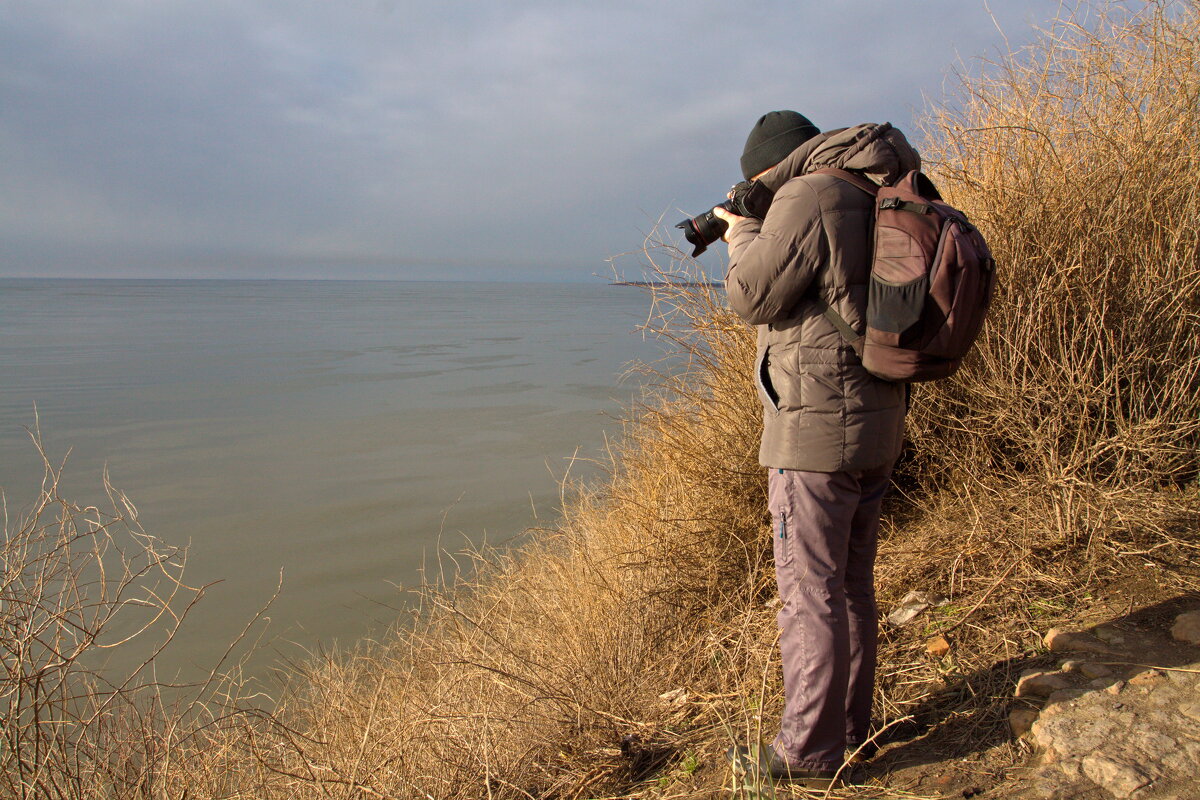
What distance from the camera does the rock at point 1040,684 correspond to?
2457mm

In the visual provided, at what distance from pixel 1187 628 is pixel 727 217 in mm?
2173

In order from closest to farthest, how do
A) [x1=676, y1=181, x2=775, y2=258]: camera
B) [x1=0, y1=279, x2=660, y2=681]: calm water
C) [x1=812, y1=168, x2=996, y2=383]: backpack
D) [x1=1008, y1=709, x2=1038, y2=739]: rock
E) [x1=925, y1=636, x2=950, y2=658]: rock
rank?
[x1=812, y1=168, x2=996, y2=383]: backpack, [x1=676, y1=181, x2=775, y2=258]: camera, [x1=1008, y1=709, x2=1038, y2=739]: rock, [x1=925, y1=636, x2=950, y2=658]: rock, [x1=0, y1=279, x2=660, y2=681]: calm water

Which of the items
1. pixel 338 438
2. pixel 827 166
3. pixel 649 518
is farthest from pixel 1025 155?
pixel 338 438

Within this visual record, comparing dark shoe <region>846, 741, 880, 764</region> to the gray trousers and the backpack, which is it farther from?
the backpack

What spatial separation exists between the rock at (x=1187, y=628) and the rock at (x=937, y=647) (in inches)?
29.0

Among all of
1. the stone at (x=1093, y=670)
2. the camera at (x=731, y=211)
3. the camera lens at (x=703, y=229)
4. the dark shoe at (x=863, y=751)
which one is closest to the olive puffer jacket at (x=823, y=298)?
the camera at (x=731, y=211)

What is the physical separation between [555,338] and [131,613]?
870 inches

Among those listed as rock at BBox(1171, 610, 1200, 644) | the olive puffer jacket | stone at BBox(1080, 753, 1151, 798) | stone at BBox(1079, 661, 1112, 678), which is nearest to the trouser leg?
the olive puffer jacket

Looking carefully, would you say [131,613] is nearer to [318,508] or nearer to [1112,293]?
[318,508]

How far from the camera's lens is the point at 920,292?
1.89 meters

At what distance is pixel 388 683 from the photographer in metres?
4.23

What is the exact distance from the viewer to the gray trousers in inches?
80.0

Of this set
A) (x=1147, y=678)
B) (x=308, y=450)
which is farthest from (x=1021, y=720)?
(x=308, y=450)

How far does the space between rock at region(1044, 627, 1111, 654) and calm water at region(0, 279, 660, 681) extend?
3.32 meters
